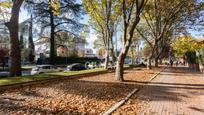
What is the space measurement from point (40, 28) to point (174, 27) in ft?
76.8

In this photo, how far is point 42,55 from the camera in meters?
65.7

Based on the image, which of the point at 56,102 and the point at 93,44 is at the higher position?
the point at 93,44

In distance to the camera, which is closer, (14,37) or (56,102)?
(56,102)

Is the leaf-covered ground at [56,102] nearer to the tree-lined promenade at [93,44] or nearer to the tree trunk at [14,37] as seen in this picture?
the tree-lined promenade at [93,44]

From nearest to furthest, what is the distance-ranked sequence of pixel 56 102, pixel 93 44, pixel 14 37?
pixel 56 102
pixel 14 37
pixel 93 44

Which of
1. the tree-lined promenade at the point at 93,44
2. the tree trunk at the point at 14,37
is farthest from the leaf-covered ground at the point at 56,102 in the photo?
the tree trunk at the point at 14,37

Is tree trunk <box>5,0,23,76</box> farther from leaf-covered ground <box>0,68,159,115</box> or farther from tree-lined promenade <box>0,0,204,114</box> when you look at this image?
leaf-covered ground <box>0,68,159,115</box>

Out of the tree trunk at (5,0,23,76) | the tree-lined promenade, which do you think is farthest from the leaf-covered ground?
the tree trunk at (5,0,23,76)

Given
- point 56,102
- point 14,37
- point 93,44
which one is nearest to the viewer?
point 56,102

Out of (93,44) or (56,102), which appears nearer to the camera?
(56,102)

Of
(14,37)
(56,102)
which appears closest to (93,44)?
(14,37)

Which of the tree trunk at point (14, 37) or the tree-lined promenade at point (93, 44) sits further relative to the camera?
the tree trunk at point (14, 37)

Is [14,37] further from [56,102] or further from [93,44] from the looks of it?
[93,44]

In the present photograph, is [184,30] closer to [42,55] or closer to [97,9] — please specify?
[97,9]
